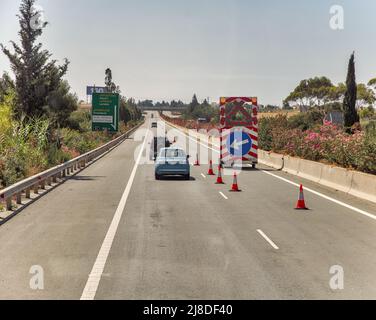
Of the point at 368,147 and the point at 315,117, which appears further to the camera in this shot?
the point at 315,117

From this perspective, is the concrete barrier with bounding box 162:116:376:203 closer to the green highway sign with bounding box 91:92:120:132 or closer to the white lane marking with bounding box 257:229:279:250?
the white lane marking with bounding box 257:229:279:250

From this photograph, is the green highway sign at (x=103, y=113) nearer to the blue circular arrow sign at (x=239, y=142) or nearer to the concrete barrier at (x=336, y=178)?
the blue circular arrow sign at (x=239, y=142)

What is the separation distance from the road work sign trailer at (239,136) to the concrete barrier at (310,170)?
439 cm

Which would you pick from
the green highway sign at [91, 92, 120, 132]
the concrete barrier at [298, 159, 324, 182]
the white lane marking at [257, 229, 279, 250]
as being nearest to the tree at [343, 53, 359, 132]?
the green highway sign at [91, 92, 120, 132]

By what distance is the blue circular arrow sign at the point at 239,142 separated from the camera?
29.9 metres

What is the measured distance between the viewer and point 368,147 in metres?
19.6

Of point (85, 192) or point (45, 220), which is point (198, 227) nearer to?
point (45, 220)

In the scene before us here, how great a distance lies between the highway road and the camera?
794 cm

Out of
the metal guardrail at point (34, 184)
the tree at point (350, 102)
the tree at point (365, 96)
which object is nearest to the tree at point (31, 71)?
the metal guardrail at point (34, 184)

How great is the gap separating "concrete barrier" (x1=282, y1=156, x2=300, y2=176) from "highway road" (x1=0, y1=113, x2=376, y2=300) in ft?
24.1

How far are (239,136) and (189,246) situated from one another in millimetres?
19545
